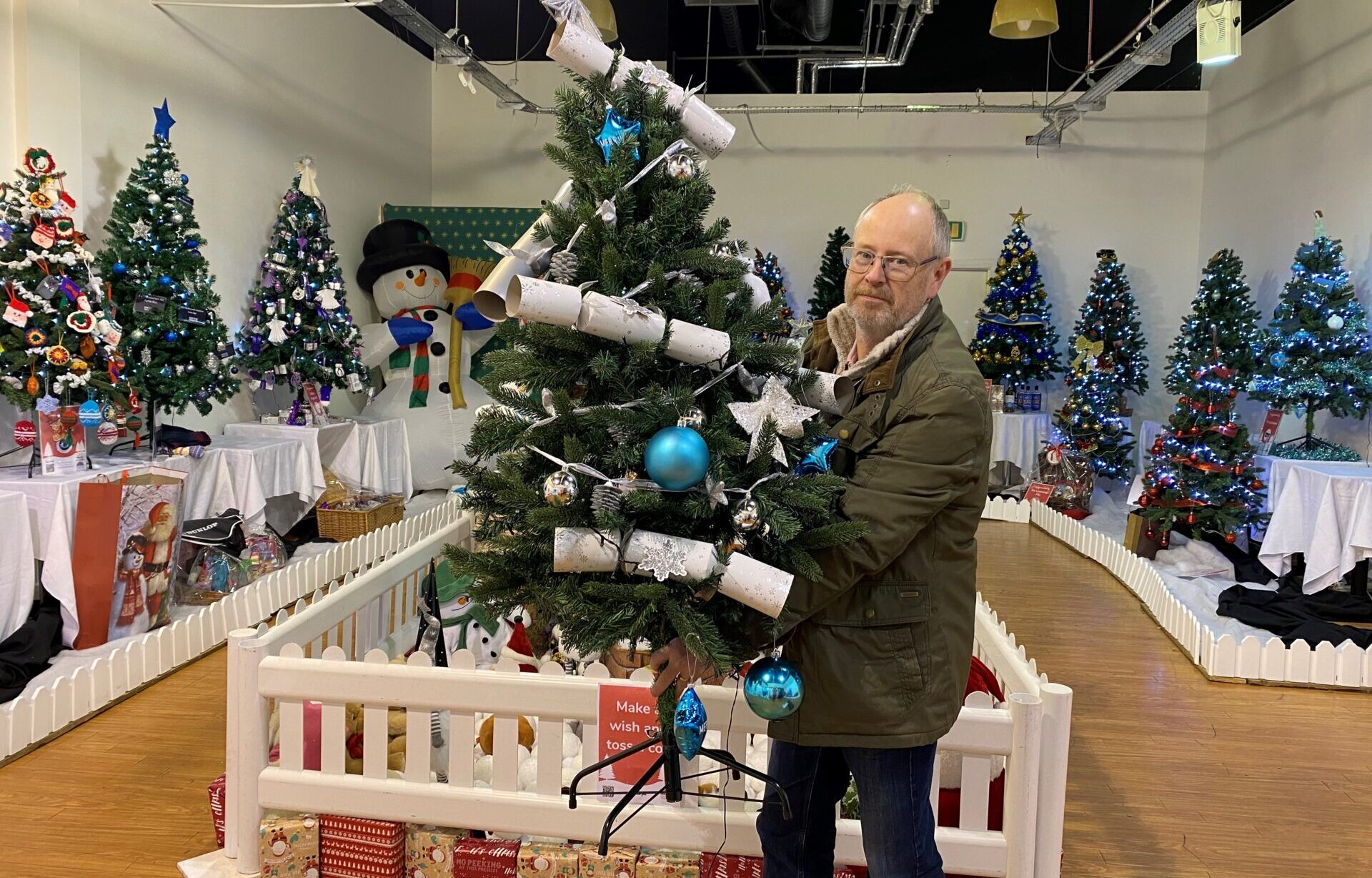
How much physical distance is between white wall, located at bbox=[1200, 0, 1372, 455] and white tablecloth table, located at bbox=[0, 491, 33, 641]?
7272 mm

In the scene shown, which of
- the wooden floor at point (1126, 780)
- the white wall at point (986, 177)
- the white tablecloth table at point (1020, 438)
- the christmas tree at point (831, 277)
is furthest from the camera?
the white wall at point (986, 177)

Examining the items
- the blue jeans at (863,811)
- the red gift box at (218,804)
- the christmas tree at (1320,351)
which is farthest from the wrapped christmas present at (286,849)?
the christmas tree at (1320,351)

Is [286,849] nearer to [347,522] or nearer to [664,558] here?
[664,558]

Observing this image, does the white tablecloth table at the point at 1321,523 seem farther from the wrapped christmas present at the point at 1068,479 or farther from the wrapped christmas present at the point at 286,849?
the wrapped christmas present at the point at 286,849

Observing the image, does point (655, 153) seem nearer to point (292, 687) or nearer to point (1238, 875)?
point (292, 687)

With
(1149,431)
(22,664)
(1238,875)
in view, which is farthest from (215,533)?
(1149,431)

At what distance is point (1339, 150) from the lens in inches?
272

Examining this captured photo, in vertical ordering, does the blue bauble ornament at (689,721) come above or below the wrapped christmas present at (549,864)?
above

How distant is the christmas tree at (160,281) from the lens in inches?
188

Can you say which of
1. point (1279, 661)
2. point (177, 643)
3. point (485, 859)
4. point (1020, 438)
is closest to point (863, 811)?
point (485, 859)

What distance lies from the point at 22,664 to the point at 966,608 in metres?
3.47

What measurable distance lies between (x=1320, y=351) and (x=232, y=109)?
22.9ft

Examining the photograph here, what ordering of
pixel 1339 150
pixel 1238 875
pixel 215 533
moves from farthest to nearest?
1. pixel 1339 150
2. pixel 215 533
3. pixel 1238 875

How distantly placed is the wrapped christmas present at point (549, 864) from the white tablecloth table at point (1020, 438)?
716 centimetres
